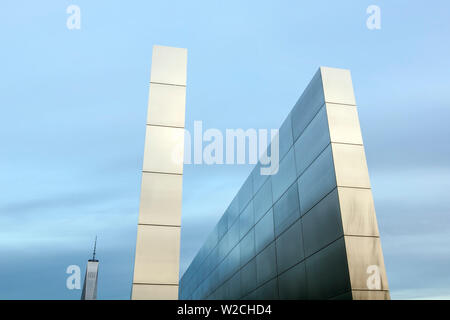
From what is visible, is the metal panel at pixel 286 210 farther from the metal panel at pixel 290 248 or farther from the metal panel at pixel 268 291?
the metal panel at pixel 268 291

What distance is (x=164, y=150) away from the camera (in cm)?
1055

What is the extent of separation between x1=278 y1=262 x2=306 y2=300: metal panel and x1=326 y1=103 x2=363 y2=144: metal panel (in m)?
5.15

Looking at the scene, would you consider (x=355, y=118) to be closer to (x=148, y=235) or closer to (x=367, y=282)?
(x=367, y=282)

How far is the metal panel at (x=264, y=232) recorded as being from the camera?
749 inches

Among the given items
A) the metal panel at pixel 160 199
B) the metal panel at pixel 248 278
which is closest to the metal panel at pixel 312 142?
the metal panel at pixel 160 199

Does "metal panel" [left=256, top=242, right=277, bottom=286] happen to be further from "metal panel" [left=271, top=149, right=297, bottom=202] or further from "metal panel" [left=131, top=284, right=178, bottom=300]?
"metal panel" [left=131, top=284, right=178, bottom=300]

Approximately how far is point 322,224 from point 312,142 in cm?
322

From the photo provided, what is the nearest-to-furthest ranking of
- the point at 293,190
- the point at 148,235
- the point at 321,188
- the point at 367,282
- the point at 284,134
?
the point at 148,235, the point at 367,282, the point at 321,188, the point at 293,190, the point at 284,134

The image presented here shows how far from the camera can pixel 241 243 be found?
23.9 meters

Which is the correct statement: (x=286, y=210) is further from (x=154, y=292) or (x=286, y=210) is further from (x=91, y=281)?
(x=91, y=281)

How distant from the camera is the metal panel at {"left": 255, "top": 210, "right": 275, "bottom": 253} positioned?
1902 cm

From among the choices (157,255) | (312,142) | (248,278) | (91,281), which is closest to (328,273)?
(312,142)
